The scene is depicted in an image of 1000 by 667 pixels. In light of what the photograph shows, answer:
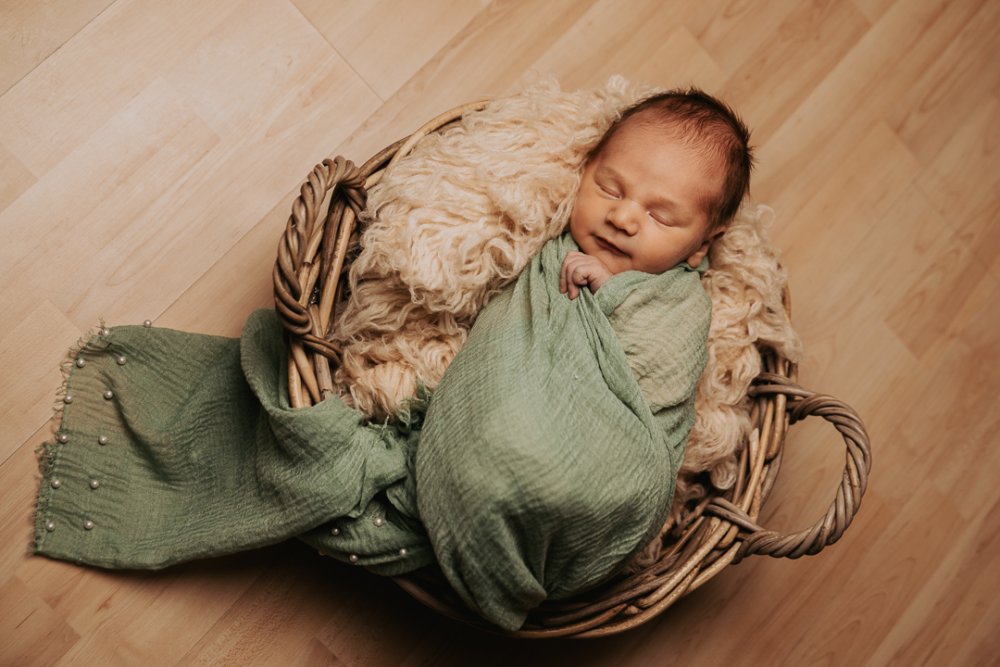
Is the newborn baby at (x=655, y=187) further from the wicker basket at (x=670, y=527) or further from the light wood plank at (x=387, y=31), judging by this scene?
the light wood plank at (x=387, y=31)

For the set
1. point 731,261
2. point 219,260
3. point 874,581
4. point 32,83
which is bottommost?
point 874,581

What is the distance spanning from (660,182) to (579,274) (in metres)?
0.16

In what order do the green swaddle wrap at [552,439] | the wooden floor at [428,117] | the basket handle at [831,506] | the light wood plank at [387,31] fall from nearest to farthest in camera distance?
the green swaddle wrap at [552,439]
the basket handle at [831,506]
the wooden floor at [428,117]
the light wood plank at [387,31]

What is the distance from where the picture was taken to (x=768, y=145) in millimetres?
1464

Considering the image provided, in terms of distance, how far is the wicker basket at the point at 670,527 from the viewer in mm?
977

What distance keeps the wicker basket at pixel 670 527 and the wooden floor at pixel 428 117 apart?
0.21 metres

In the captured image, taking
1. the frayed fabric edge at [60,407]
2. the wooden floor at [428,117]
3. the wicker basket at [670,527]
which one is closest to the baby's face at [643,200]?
the wicker basket at [670,527]

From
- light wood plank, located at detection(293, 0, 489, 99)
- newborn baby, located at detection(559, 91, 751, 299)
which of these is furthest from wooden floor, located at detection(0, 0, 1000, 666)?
newborn baby, located at detection(559, 91, 751, 299)

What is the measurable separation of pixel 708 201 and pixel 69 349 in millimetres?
893

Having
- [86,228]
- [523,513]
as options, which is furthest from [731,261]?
[86,228]

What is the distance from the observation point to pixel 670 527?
121 cm

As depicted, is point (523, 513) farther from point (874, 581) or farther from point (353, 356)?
point (874, 581)

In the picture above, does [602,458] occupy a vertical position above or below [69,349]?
below

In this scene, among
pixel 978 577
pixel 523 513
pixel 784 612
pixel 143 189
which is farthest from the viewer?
pixel 978 577
